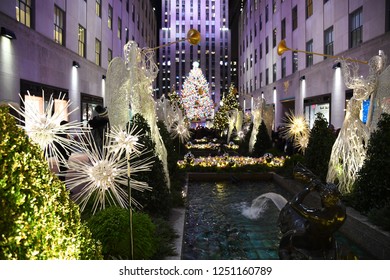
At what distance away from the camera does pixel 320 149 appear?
398 inches

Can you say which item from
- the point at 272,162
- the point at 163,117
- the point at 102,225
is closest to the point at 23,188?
the point at 102,225

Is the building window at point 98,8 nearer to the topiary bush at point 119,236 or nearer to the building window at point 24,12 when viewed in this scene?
the building window at point 24,12

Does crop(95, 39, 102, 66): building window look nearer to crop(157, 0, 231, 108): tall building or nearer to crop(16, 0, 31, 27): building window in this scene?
crop(16, 0, 31, 27): building window

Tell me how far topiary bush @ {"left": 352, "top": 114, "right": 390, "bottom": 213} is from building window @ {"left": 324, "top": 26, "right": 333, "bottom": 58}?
1603 cm

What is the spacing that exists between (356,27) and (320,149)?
1103 centimetres

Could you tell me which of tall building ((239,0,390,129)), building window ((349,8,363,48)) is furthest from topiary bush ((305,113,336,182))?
building window ((349,8,363,48))

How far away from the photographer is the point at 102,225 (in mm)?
4516

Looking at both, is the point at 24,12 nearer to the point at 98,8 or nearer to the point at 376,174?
the point at 98,8

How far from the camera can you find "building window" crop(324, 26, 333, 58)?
70.7 ft

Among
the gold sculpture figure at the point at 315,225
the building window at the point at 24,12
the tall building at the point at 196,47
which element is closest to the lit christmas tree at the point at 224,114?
the building window at the point at 24,12
